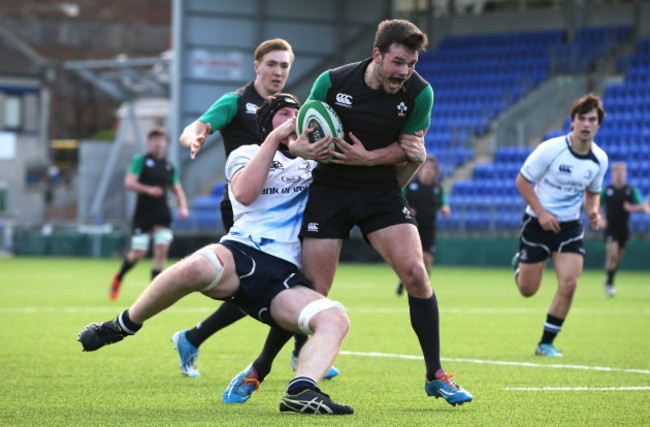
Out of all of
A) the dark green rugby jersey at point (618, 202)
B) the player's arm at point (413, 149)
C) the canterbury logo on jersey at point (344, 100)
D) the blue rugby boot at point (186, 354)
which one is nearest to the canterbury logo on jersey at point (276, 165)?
the canterbury logo on jersey at point (344, 100)

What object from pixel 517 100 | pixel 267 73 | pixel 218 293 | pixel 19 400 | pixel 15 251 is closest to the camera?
pixel 218 293

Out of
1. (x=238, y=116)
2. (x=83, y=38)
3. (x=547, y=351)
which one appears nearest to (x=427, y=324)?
(x=238, y=116)

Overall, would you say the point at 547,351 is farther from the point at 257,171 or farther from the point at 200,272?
the point at 200,272

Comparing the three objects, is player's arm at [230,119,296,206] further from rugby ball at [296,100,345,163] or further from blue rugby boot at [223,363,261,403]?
blue rugby boot at [223,363,261,403]

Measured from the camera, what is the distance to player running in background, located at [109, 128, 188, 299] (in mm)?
15586

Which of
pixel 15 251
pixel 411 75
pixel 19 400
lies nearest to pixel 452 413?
pixel 411 75

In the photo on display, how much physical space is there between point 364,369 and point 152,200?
826 cm

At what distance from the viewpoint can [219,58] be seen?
32.7 meters

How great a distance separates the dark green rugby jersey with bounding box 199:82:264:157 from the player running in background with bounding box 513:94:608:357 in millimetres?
2898

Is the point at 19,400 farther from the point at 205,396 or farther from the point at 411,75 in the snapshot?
the point at 411,75

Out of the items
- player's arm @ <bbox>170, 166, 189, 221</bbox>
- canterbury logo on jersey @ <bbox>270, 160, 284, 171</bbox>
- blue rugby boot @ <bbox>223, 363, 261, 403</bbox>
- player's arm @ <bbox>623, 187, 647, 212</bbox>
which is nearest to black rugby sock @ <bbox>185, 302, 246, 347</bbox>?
blue rugby boot @ <bbox>223, 363, 261, 403</bbox>

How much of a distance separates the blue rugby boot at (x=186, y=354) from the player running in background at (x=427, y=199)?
30.7 ft

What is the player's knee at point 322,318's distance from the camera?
224 inches

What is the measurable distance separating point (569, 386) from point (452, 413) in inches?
59.6
